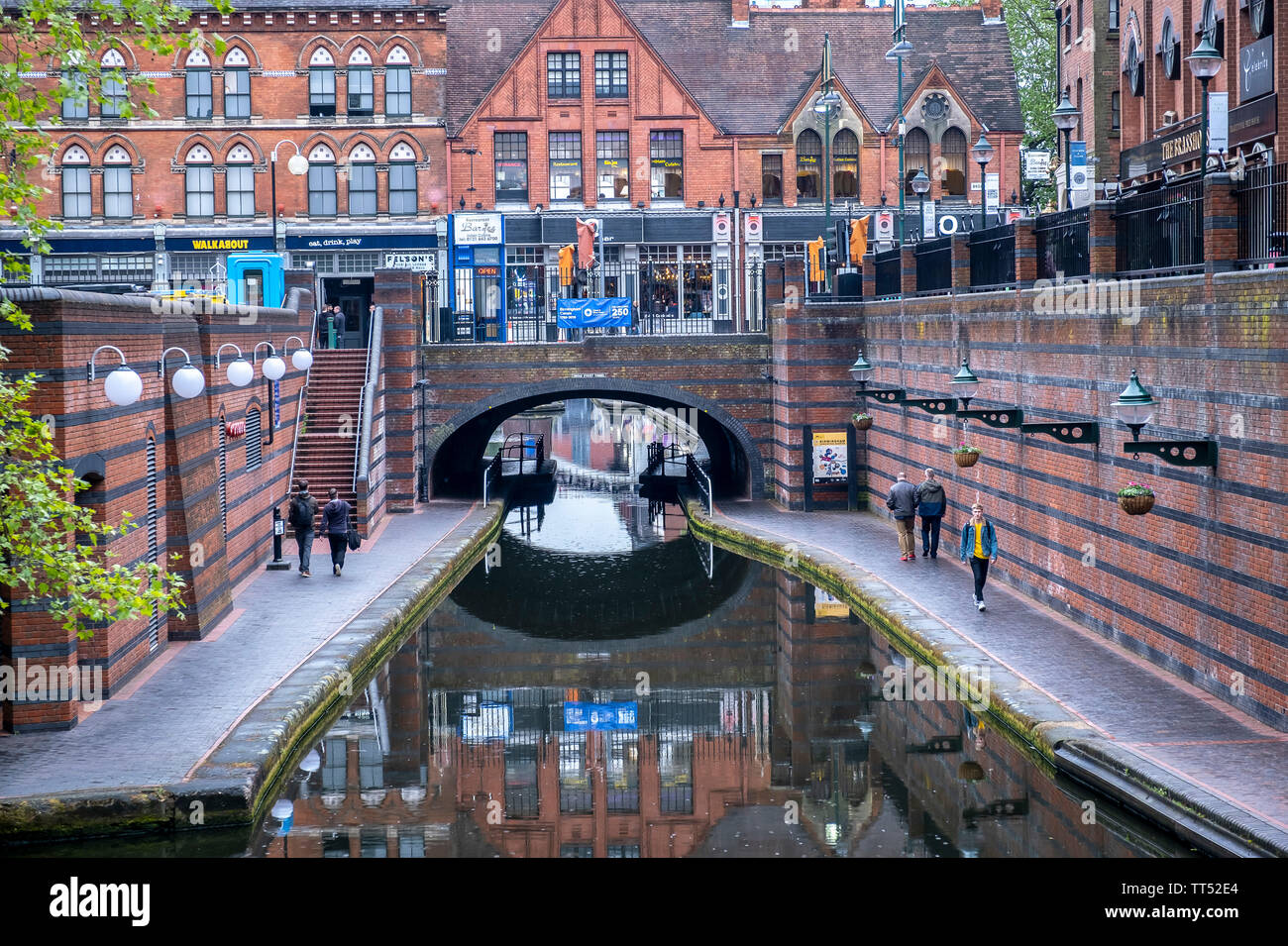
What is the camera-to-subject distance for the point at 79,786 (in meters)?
12.5

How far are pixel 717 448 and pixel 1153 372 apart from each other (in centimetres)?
2605

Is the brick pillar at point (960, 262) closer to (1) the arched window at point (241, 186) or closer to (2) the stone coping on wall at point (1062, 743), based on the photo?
(2) the stone coping on wall at point (1062, 743)

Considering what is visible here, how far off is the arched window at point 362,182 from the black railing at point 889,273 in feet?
57.9

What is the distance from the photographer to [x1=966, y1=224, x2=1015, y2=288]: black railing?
72.8 ft

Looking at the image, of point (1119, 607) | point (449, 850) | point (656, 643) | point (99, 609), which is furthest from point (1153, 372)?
point (99, 609)

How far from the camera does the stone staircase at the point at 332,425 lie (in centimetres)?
2856

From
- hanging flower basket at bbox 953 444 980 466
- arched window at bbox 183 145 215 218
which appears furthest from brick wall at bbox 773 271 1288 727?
arched window at bbox 183 145 215 218

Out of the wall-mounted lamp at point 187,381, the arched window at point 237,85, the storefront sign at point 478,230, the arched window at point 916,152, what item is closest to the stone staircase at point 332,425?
the storefront sign at point 478,230

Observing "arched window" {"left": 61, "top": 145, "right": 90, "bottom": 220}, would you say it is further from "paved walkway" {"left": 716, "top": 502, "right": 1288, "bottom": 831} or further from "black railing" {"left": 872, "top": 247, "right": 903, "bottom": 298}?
"paved walkway" {"left": 716, "top": 502, "right": 1288, "bottom": 831}


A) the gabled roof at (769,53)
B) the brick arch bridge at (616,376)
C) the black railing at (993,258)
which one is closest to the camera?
the black railing at (993,258)

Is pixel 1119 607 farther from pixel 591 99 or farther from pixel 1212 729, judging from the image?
pixel 591 99

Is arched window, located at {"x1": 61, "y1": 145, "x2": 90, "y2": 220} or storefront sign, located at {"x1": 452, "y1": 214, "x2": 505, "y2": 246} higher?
arched window, located at {"x1": 61, "y1": 145, "x2": 90, "y2": 220}

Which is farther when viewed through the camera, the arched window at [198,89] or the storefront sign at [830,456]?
the arched window at [198,89]

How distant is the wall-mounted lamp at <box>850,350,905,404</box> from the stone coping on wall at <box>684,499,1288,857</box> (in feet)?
13.1
